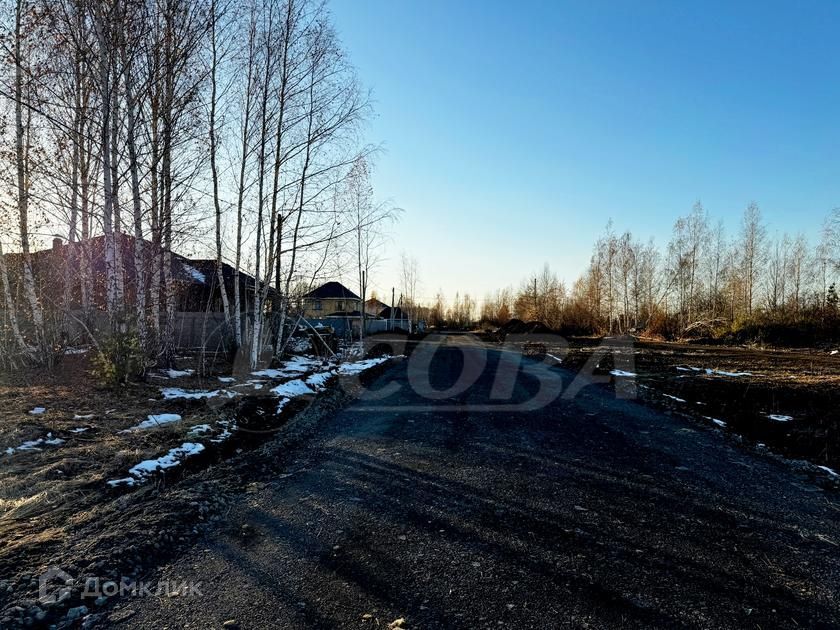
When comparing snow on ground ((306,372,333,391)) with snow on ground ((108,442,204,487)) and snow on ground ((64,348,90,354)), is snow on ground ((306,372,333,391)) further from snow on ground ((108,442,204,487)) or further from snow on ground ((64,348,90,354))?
snow on ground ((64,348,90,354))

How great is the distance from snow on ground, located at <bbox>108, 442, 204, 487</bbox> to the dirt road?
92 centimetres

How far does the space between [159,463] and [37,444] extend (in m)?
1.39

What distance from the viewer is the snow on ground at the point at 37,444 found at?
409 cm

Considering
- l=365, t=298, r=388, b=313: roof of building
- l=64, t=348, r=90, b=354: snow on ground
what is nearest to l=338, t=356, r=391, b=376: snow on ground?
l=64, t=348, r=90, b=354: snow on ground

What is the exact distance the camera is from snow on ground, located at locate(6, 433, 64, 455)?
4086 millimetres

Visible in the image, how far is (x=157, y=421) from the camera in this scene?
534 centimetres

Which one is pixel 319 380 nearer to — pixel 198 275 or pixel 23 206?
pixel 23 206

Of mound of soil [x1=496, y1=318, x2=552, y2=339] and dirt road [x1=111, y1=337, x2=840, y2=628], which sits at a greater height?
mound of soil [x1=496, y1=318, x2=552, y2=339]

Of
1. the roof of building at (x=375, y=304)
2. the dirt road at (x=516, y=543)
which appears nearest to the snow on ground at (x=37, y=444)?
the dirt road at (x=516, y=543)

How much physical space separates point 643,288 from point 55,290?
3665cm

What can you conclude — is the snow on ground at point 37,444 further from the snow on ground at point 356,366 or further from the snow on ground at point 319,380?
the snow on ground at point 356,366

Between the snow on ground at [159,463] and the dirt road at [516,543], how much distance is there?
0.92m

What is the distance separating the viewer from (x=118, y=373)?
6754 millimetres

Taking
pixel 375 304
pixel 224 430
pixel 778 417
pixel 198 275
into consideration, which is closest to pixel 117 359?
pixel 224 430
